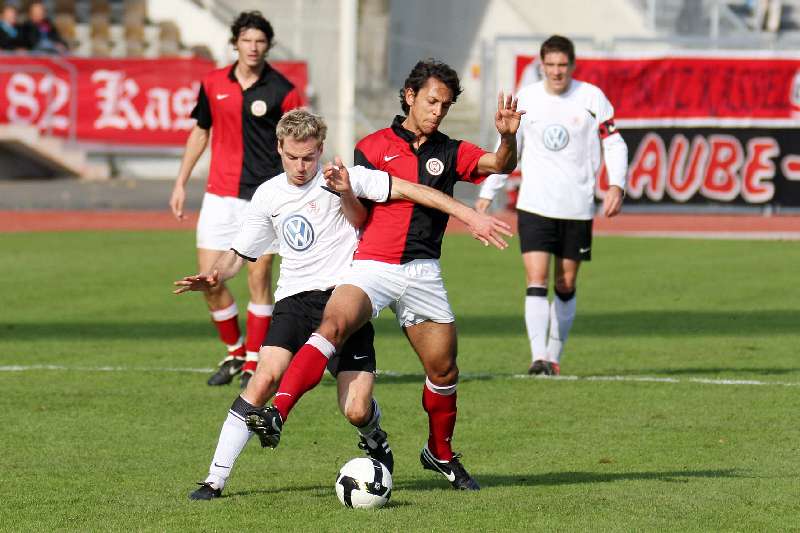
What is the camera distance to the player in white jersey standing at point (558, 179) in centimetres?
1044

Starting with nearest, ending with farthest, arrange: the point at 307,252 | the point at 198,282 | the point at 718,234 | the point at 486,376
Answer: the point at 198,282 < the point at 307,252 < the point at 486,376 < the point at 718,234

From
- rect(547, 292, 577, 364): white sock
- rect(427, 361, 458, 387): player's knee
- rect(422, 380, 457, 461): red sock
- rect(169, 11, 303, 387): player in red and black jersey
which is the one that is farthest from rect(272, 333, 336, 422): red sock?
rect(547, 292, 577, 364): white sock

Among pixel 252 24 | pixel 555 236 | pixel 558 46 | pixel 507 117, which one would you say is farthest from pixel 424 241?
pixel 555 236

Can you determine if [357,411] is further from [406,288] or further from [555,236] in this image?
[555,236]

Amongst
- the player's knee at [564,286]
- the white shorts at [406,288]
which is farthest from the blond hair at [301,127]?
the player's knee at [564,286]

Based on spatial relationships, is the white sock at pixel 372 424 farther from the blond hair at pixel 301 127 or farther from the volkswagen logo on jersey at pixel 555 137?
the volkswagen logo on jersey at pixel 555 137

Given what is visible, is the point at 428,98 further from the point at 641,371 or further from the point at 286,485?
the point at 641,371

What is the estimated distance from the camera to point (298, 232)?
23.2 ft

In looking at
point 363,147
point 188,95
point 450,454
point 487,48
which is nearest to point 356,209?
point 363,147

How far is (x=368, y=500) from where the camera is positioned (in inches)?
253

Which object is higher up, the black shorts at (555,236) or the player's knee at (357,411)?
the player's knee at (357,411)

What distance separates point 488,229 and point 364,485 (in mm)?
1221

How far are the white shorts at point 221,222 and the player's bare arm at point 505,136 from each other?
366 cm

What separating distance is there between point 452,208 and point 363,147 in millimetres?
707
